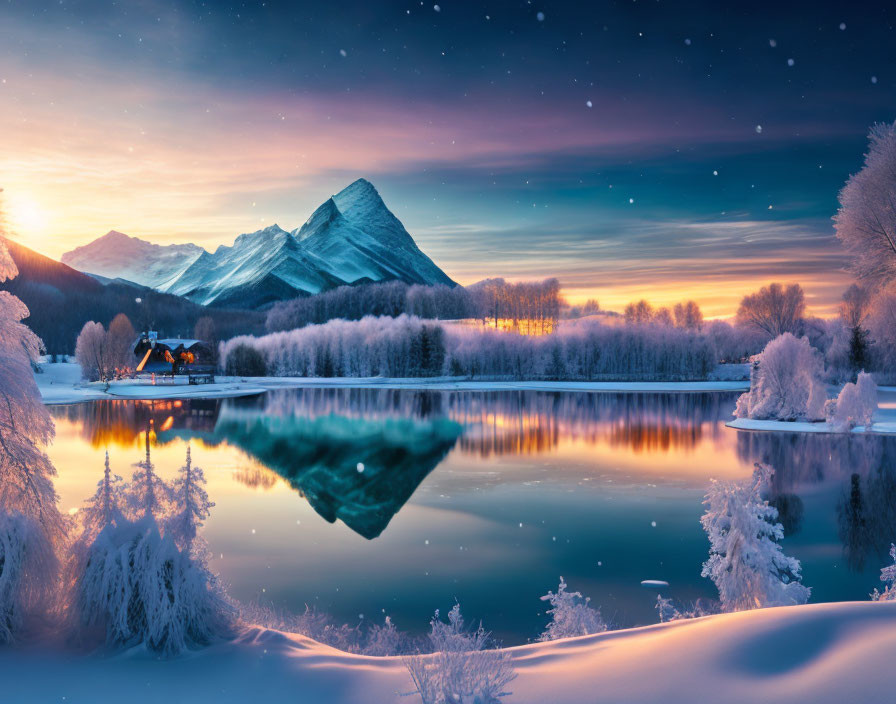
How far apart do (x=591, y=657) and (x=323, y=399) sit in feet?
213

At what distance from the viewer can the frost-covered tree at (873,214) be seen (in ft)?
82.0

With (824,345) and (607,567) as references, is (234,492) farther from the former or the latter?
(824,345)

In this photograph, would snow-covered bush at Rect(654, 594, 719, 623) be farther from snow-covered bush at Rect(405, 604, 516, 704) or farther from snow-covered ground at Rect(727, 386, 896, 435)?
snow-covered ground at Rect(727, 386, 896, 435)

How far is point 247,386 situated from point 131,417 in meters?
36.9

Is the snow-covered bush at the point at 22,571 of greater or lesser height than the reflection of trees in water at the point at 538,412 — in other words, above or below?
above

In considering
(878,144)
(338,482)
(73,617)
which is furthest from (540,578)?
(878,144)

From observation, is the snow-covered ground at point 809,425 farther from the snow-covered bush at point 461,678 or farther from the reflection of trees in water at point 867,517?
the snow-covered bush at point 461,678

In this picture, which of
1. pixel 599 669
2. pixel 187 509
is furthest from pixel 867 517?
pixel 187 509

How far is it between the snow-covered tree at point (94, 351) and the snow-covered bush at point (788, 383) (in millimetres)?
84759

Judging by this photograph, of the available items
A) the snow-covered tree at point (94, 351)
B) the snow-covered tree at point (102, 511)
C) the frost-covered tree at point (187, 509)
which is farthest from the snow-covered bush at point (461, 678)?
the snow-covered tree at point (94, 351)

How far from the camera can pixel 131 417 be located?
5209 cm

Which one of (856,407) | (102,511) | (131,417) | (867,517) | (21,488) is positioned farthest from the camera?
(131,417)

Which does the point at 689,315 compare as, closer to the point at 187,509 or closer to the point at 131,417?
the point at 131,417

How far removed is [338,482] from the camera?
1087 inches
